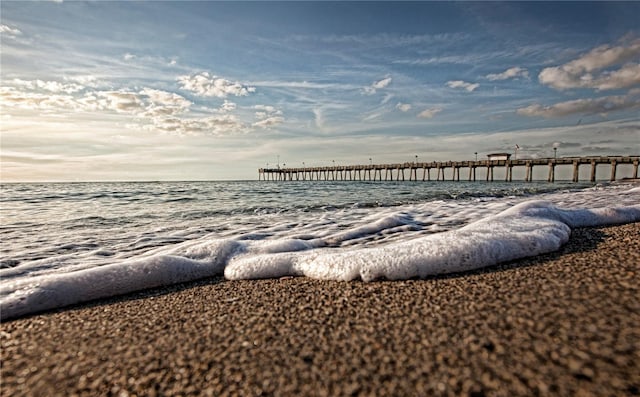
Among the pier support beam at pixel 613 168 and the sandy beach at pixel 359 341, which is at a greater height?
the sandy beach at pixel 359 341

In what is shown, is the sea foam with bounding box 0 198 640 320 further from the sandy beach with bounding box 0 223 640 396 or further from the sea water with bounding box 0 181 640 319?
the sandy beach with bounding box 0 223 640 396

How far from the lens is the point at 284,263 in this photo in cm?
434

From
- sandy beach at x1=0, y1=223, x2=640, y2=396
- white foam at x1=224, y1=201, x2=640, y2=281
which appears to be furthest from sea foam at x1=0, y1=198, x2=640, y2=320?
sandy beach at x1=0, y1=223, x2=640, y2=396

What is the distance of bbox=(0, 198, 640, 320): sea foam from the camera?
357 cm

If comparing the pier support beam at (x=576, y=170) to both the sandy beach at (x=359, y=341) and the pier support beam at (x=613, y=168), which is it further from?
the sandy beach at (x=359, y=341)

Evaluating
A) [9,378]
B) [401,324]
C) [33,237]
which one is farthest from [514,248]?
[33,237]

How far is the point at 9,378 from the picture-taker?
2.08 metres

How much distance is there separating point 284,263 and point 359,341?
223cm

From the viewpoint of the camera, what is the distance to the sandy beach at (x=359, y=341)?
1821 mm

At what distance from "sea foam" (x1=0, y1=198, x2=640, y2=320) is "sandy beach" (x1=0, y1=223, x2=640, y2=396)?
0.27m

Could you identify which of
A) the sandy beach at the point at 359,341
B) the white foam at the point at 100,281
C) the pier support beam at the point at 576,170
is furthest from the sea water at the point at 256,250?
the pier support beam at the point at 576,170

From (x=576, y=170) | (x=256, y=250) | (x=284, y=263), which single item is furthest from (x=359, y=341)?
(x=576, y=170)

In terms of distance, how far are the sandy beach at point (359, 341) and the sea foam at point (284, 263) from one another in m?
0.27

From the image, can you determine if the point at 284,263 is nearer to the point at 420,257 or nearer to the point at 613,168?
the point at 420,257
